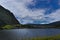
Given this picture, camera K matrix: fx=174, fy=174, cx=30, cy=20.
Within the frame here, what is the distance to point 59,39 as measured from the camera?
139 feet

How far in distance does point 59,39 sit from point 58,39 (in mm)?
276

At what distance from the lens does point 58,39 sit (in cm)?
4241
